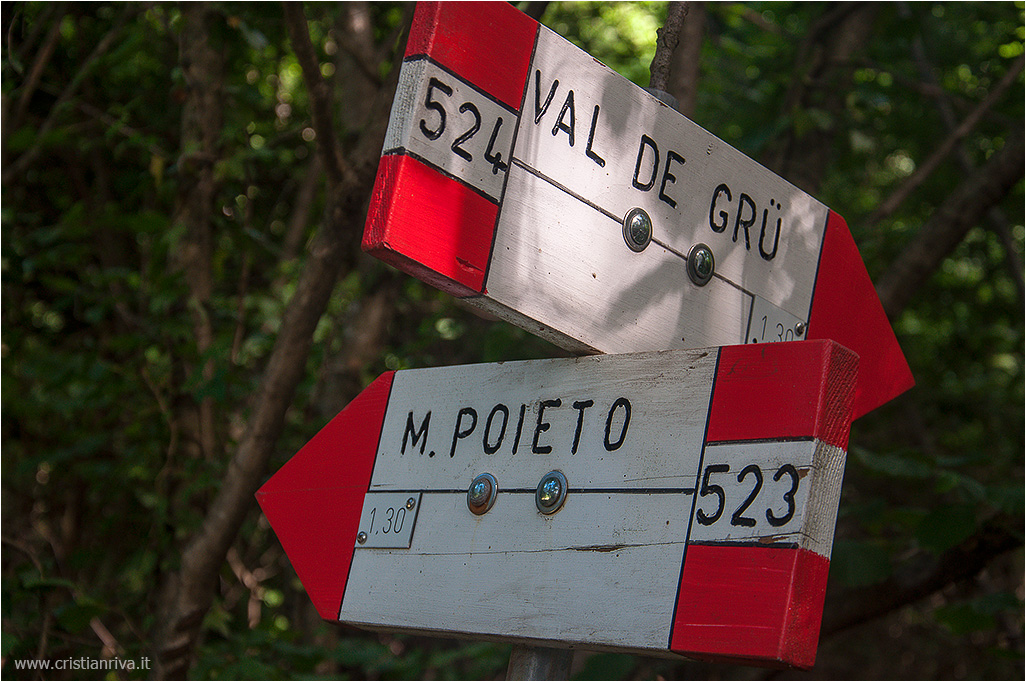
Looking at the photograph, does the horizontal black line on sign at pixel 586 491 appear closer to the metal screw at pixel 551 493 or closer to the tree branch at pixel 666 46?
the metal screw at pixel 551 493

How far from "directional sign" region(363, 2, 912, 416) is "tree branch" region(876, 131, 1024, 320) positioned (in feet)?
5.00

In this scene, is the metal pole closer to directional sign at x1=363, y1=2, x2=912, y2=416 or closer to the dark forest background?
directional sign at x1=363, y1=2, x2=912, y2=416

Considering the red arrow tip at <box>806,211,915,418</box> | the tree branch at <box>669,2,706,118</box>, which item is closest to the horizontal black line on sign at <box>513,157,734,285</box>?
the red arrow tip at <box>806,211,915,418</box>

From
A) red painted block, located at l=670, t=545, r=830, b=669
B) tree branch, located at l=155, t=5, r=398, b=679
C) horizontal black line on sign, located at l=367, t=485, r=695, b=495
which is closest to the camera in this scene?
red painted block, located at l=670, t=545, r=830, b=669

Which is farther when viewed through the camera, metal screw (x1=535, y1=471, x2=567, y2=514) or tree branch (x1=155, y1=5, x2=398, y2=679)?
tree branch (x1=155, y1=5, x2=398, y2=679)

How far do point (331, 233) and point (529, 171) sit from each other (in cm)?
115

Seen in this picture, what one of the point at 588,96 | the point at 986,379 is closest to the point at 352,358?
the point at 588,96

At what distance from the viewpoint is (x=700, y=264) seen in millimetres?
1135

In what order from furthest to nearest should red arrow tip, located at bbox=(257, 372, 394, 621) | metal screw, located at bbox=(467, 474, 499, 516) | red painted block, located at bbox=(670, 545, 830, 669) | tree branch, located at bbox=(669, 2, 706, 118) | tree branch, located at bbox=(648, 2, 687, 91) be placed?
tree branch, located at bbox=(669, 2, 706, 118) < tree branch, located at bbox=(648, 2, 687, 91) < red arrow tip, located at bbox=(257, 372, 394, 621) < metal screw, located at bbox=(467, 474, 499, 516) < red painted block, located at bbox=(670, 545, 830, 669)

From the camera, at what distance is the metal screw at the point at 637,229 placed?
1.06 metres

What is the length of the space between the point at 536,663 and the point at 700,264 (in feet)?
1.76

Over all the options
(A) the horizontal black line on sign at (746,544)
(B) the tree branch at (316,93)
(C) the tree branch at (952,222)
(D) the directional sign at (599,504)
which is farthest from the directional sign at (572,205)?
(C) the tree branch at (952,222)

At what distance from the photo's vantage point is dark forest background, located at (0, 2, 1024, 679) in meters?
2.18

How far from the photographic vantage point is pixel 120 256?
383 cm
